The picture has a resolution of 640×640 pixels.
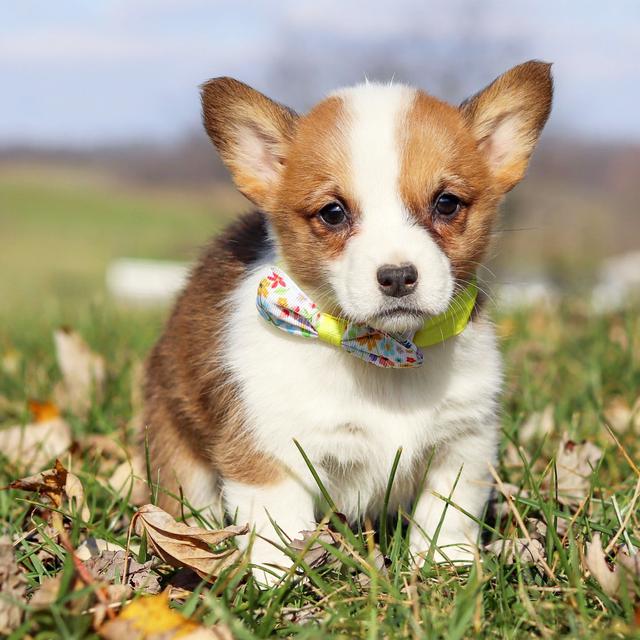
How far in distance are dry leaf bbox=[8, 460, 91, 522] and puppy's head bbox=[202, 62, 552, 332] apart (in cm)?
96

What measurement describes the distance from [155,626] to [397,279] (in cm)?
106

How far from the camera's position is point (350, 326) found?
2557 mm

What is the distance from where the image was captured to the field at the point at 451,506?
76.3 inches

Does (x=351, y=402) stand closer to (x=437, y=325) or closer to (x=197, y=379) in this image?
(x=437, y=325)

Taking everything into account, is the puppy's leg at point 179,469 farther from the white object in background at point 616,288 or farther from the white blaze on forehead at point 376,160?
the white object in background at point 616,288

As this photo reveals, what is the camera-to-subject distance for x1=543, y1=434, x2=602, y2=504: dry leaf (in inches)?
115

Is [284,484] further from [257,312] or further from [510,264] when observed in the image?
[510,264]

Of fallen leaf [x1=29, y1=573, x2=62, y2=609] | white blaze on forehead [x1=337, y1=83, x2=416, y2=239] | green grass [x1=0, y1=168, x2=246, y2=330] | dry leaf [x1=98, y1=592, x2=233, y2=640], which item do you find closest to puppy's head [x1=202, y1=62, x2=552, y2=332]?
white blaze on forehead [x1=337, y1=83, x2=416, y2=239]

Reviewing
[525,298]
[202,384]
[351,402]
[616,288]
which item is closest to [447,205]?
[351,402]

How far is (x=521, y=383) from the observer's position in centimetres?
382

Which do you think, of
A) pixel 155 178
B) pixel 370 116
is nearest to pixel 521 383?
pixel 370 116

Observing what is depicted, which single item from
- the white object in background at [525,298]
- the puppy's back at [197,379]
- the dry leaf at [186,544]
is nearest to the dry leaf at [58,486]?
the puppy's back at [197,379]

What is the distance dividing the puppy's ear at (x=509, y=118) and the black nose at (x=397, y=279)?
2.26 feet

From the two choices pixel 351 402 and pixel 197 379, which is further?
pixel 197 379
